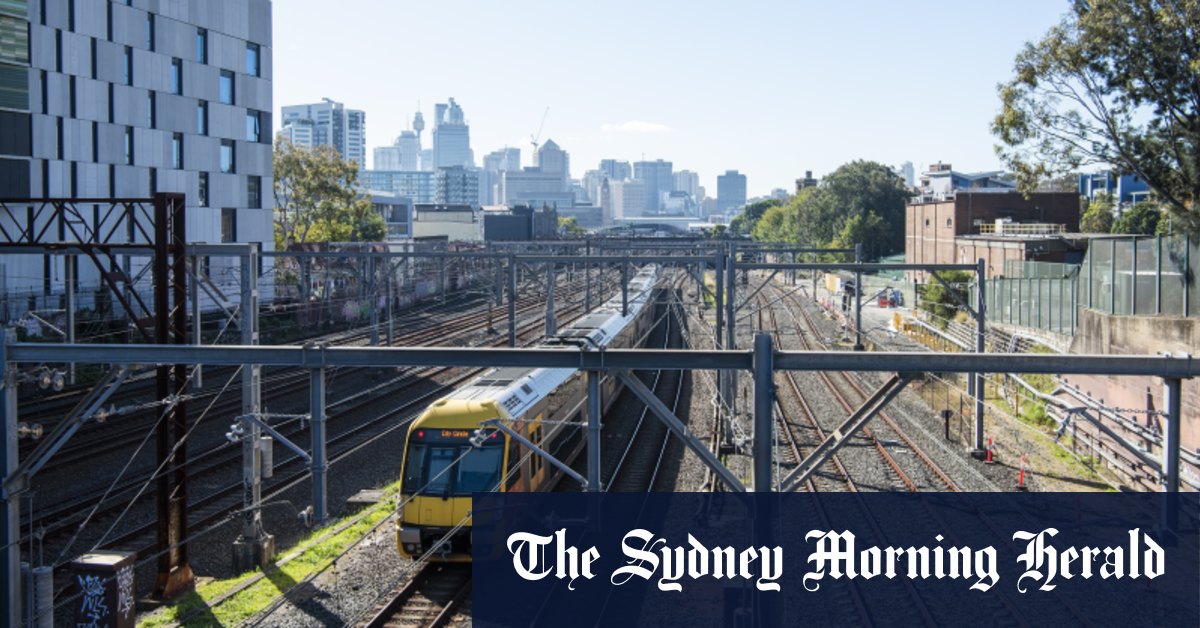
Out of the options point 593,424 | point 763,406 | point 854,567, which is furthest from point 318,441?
point 854,567

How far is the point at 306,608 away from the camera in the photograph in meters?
11.8

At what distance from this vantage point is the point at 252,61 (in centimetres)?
4109

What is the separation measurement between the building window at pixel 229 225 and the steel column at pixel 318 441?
32950 mm

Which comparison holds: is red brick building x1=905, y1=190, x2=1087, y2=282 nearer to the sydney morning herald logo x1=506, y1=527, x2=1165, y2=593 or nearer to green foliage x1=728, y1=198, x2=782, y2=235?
the sydney morning herald logo x1=506, y1=527, x2=1165, y2=593

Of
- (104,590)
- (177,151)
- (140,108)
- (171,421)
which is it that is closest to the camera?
(104,590)

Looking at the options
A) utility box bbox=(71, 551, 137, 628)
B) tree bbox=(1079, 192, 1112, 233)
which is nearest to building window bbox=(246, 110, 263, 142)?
utility box bbox=(71, 551, 137, 628)

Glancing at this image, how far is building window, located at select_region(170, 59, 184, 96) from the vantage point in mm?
36219

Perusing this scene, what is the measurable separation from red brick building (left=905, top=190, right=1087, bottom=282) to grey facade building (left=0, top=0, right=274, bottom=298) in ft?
95.6

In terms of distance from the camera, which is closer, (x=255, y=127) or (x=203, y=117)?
(x=203, y=117)

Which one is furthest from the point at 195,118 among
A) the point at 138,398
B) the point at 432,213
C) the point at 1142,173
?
the point at 432,213

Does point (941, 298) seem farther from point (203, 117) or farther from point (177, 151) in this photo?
point (177, 151)

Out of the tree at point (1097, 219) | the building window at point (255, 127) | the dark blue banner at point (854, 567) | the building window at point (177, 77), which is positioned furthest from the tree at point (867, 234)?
the dark blue banner at point (854, 567)

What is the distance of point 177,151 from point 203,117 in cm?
208

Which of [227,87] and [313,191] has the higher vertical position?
[227,87]
